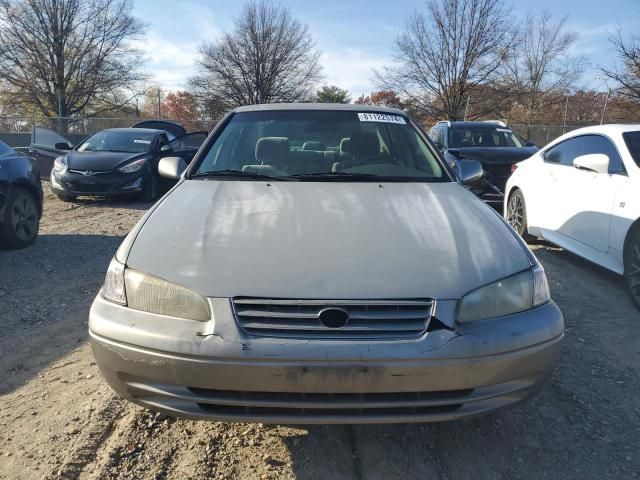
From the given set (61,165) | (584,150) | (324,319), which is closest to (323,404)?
(324,319)

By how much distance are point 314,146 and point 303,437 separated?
6.43 feet

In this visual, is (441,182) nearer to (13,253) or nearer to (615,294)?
(615,294)

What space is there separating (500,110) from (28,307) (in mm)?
29922

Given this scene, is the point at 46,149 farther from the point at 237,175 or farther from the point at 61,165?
the point at 237,175

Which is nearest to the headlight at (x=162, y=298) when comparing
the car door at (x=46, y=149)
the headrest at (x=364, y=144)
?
the headrest at (x=364, y=144)

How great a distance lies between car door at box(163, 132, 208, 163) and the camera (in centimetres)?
1078

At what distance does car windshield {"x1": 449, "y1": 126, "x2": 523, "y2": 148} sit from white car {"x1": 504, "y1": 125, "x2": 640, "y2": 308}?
3.57 metres

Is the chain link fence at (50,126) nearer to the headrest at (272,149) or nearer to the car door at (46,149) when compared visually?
the car door at (46,149)

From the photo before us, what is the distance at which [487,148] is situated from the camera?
8.99 m

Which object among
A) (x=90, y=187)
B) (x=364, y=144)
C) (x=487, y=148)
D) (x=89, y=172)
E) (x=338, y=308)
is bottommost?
(x=90, y=187)

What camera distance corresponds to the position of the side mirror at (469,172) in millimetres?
3738

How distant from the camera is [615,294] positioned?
4695mm

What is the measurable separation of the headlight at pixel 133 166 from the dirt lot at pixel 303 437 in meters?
6.33

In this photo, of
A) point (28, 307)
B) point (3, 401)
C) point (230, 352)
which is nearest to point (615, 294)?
point (230, 352)
